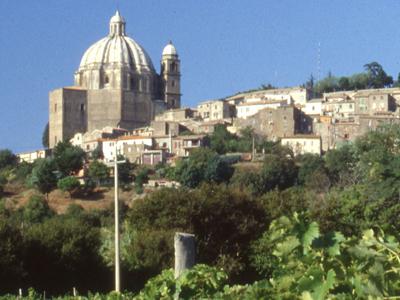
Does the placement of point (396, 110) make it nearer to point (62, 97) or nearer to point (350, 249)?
point (62, 97)

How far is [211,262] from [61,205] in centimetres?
3730

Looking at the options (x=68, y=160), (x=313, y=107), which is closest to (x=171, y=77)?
(x=313, y=107)

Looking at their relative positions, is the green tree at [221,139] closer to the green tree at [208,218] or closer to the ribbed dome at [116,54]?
the ribbed dome at [116,54]

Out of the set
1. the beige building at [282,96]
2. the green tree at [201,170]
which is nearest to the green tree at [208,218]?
the green tree at [201,170]

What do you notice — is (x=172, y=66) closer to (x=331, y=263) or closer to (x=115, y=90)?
(x=115, y=90)

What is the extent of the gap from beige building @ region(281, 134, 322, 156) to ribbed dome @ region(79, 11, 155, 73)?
24.4 meters

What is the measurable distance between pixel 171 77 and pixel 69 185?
37.5 meters

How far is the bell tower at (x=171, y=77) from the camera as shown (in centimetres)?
9756

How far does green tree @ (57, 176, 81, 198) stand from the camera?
62312 millimetres

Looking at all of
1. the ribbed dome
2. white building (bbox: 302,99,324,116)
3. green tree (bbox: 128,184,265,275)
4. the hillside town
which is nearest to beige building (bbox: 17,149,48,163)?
the hillside town

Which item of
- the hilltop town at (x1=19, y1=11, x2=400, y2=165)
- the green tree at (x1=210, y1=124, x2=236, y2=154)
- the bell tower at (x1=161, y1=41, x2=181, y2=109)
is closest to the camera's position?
the green tree at (x1=210, y1=124, x2=236, y2=154)

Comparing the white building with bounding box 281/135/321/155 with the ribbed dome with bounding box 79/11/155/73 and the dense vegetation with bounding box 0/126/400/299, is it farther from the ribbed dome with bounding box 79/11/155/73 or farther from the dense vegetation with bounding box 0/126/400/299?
the dense vegetation with bounding box 0/126/400/299

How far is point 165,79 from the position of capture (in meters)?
98.4

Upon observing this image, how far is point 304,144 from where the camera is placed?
244ft
